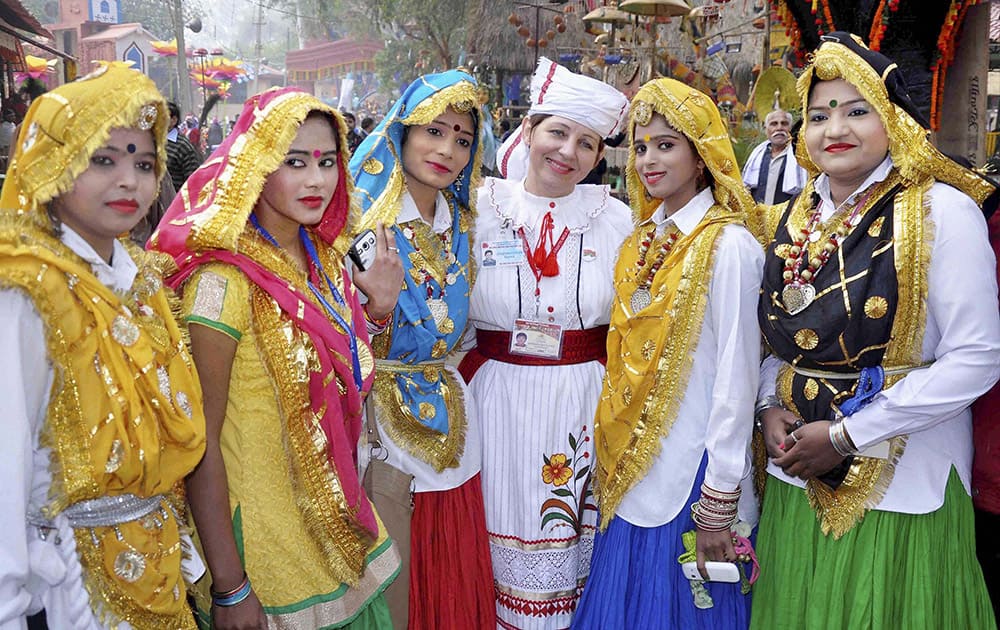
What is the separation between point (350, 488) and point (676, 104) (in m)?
1.63

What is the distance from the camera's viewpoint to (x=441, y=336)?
305cm

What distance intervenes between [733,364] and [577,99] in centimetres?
122

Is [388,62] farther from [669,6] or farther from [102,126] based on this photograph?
[102,126]

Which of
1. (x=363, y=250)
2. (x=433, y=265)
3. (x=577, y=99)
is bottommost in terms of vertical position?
(x=433, y=265)

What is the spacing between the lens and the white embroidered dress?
3146mm

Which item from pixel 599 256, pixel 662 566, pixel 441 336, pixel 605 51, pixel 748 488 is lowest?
pixel 662 566

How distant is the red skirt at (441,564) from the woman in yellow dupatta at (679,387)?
0.44 metres

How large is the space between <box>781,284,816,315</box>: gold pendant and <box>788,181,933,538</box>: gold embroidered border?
0.78 feet

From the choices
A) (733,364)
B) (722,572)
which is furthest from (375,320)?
(722,572)

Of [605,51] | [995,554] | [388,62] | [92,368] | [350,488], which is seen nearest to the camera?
[92,368]

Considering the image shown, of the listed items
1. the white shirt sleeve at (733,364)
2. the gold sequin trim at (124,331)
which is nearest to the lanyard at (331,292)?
the gold sequin trim at (124,331)

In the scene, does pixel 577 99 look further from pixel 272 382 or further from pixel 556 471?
pixel 272 382

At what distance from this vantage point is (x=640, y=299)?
295 centimetres

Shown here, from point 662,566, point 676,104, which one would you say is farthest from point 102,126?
point 662,566
